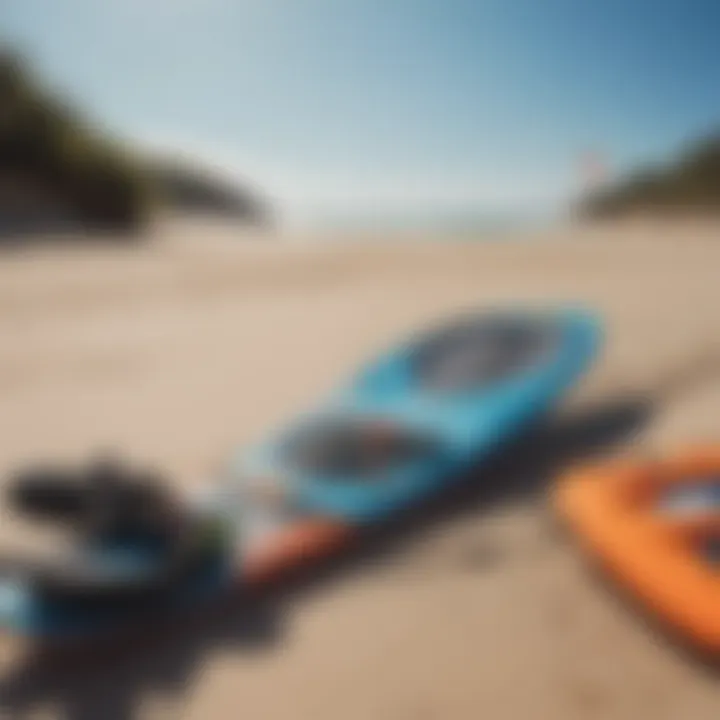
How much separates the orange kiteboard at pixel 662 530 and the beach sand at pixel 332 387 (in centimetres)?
8

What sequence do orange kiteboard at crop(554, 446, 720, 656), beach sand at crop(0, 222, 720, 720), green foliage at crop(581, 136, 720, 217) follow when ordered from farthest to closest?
green foliage at crop(581, 136, 720, 217) < orange kiteboard at crop(554, 446, 720, 656) < beach sand at crop(0, 222, 720, 720)

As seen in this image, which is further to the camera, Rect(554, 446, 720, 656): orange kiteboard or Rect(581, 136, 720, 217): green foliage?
Rect(581, 136, 720, 217): green foliage

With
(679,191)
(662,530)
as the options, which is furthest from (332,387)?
(679,191)

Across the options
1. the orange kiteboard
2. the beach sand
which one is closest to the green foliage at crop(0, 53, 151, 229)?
the beach sand

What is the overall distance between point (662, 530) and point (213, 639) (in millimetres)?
1080

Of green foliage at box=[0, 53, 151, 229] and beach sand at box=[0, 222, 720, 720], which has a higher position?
green foliage at box=[0, 53, 151, 229]

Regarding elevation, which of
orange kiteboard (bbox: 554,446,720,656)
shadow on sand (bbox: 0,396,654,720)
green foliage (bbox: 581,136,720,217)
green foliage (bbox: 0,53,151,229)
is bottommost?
orange kiteboard (bbox: 554,446,720,656)

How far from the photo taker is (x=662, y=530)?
208 centimetres

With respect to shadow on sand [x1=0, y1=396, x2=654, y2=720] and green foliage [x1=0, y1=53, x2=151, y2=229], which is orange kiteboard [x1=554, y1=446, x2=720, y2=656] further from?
green foliage [x1=0, y1=53, x2=151, y2=229]

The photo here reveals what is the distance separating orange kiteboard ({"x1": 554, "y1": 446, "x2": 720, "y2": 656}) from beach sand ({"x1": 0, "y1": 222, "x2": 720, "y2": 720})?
0.08 m

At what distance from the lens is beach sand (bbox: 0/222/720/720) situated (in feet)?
5.50

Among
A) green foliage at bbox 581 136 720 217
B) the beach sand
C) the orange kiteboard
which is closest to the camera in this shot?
the beach sand

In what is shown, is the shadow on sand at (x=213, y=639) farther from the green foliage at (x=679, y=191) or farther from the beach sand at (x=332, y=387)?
the green foliage at (x=679, y=191)

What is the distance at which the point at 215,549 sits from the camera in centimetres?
197
